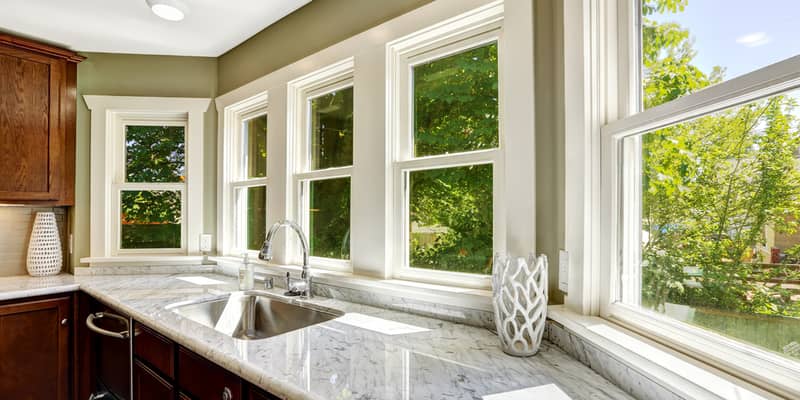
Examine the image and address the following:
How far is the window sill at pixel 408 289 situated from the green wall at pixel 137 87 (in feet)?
4.13

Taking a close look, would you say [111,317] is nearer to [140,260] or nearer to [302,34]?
[140,260]

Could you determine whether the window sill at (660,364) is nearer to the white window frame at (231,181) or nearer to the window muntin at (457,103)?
the window muntin at (457,103)

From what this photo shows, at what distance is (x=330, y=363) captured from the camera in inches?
43.0

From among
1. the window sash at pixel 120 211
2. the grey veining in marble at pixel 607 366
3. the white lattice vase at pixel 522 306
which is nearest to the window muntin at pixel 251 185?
the window sash at pixel 120 211

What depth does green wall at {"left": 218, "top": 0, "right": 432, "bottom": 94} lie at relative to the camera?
187 cm

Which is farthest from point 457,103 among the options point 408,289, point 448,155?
point 408,289

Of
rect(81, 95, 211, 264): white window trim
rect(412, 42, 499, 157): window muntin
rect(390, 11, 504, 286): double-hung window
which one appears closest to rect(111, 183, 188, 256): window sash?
rect(81, 95, 211, 264): white window trim

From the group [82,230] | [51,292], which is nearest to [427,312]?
[51,292]

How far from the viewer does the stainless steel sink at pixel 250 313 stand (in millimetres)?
1815

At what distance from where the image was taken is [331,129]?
2193 mm

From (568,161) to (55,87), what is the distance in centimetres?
319

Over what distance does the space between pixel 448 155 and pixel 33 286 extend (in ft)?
8.12

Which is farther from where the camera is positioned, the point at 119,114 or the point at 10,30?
the point at 119,114

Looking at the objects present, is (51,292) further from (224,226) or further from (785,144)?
(785,144)
